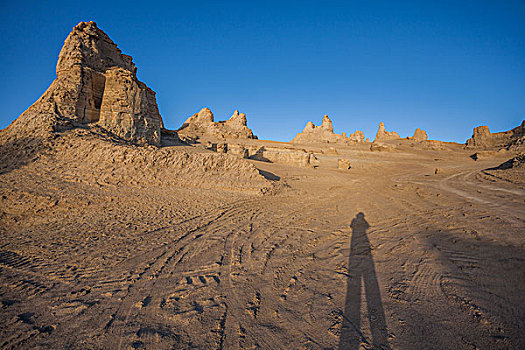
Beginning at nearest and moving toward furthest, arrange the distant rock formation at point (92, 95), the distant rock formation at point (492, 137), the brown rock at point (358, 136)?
1. the distant rock formation at point (92, 95)
2. the distant rock formation at point (492, 137)
3. the brown rock at point (358, 136)

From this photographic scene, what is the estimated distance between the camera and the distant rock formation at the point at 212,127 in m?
40.9

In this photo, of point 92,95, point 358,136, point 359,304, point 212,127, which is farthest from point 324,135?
point 359,304

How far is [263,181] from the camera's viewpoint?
10.4 meters

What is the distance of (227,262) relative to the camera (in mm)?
3926

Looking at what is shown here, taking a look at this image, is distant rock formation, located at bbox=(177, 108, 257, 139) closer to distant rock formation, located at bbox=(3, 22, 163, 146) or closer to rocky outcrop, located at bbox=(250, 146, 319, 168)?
rocky outcrop, located at bbox=(250, 146, 319, 168)

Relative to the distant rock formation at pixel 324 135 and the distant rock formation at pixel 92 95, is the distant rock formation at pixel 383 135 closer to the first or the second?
the distant rock formation at pixel 324 135

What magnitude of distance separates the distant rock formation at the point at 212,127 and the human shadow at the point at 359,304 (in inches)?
1493

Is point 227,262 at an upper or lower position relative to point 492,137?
lower

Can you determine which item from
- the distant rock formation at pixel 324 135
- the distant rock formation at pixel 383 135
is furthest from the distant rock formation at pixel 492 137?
the distant rock formation at pixel 324 135

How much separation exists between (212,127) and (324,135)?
90.1ft

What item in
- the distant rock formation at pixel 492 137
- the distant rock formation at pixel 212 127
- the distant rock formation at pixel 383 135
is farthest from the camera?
the distant rock formation at pixel 383 135

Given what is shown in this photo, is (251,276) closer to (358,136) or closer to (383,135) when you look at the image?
(358,136)

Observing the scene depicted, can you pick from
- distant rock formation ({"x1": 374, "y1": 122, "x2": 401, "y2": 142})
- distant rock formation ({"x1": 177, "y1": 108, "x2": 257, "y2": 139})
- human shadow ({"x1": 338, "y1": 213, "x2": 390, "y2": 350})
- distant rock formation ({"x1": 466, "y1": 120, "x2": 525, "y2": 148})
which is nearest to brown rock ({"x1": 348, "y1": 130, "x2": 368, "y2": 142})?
distant rock formation ({"x1": 374, "y1": 122, "x2": 401, "y2": 142})

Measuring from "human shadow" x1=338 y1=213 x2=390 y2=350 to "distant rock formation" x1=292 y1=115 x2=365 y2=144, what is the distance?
48770mm
